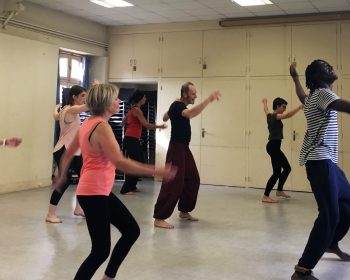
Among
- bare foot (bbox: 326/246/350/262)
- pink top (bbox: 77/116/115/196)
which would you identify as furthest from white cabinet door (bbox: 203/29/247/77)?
pink top (bbox: 77/116/115/196)

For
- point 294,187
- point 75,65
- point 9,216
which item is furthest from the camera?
point 75,65

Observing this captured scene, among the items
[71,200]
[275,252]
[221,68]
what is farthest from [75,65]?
[275,252]

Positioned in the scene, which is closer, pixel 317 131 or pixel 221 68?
pixel 317 131

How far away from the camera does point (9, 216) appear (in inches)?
194

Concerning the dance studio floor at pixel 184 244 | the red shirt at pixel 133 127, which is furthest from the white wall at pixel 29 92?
the red shirt at pixel 133 127

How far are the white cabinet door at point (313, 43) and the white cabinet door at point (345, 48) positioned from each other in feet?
0.37

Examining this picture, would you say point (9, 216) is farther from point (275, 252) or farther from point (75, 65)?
point (75, 65)

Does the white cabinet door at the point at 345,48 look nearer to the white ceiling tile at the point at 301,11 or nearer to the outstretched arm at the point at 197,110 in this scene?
the white ceiling tile at the point at 301,11

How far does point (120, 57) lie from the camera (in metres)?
9.18

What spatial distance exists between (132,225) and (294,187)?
18.8 ft

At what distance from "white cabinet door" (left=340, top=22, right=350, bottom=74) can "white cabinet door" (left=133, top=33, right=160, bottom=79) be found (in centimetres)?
347

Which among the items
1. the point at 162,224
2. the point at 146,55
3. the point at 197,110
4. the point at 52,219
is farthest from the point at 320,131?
the point at 146,55

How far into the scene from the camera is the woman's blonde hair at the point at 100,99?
2432 millimetres

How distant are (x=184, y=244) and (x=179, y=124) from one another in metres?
1.25
